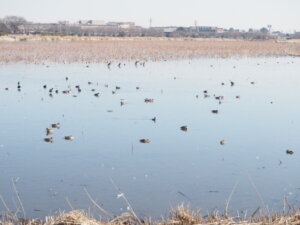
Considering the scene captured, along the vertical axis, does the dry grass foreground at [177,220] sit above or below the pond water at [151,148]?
above

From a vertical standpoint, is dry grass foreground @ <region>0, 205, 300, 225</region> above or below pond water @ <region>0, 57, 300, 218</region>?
above

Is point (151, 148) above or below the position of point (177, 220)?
below

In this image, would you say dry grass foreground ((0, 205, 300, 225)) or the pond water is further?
the pond water

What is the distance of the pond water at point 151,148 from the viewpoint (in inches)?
337

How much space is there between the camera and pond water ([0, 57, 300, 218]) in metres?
8.55

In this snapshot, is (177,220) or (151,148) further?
(151,148)

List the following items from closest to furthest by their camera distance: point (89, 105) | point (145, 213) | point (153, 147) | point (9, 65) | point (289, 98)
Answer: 1. point (145, 213)
2. point (153, 147)
3. point (89, 105)
4. point (289, 98)
5. point (9, 65)

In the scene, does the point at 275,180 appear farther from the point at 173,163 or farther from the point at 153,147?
the point at 153,147

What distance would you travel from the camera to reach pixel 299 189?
904 centimetres

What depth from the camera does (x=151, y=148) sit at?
1193 cm

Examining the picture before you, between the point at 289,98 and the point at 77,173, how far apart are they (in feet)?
40.7

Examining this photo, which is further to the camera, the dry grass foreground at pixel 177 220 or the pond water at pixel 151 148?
the pond water at pixel 151 148

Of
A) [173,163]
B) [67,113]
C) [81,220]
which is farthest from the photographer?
[67,113]

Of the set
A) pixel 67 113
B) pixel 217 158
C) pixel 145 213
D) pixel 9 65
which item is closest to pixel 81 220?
pixel 145 213
